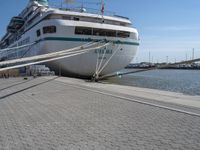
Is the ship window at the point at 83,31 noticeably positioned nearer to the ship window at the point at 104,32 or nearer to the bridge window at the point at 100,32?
the bridge window at the point at 100,32

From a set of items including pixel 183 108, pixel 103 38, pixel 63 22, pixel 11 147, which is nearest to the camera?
pixel 11 147

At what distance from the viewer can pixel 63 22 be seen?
2077cm

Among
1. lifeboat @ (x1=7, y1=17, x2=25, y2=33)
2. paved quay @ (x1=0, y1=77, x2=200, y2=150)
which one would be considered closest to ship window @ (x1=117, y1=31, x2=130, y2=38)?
paved quay @ (x1=0, y1=77, x2=200, y2=150)

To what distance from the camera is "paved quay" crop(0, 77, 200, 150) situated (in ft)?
13.3

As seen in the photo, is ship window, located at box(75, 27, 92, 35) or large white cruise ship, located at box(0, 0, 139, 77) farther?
ship window, located at box(75, 27, 92, 35)

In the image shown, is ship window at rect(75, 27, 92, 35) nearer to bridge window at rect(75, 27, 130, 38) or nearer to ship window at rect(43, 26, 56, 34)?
bridge window at rect(75, 27, 130, 38)

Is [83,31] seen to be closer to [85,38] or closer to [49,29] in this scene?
[85,38]

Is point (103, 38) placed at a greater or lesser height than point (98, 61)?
greater

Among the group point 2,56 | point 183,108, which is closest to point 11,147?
point 183,108

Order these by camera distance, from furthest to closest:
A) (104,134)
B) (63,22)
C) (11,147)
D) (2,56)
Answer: (2,56) → (63,22) → (104,134) → (11,147)

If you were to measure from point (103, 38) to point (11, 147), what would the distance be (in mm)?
18755

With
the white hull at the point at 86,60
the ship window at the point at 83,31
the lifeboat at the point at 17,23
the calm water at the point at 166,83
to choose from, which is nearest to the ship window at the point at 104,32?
the ship window at the point at 83,31

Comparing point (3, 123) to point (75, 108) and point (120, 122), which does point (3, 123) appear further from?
point (120, 122)

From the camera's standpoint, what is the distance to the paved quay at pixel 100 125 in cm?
406
